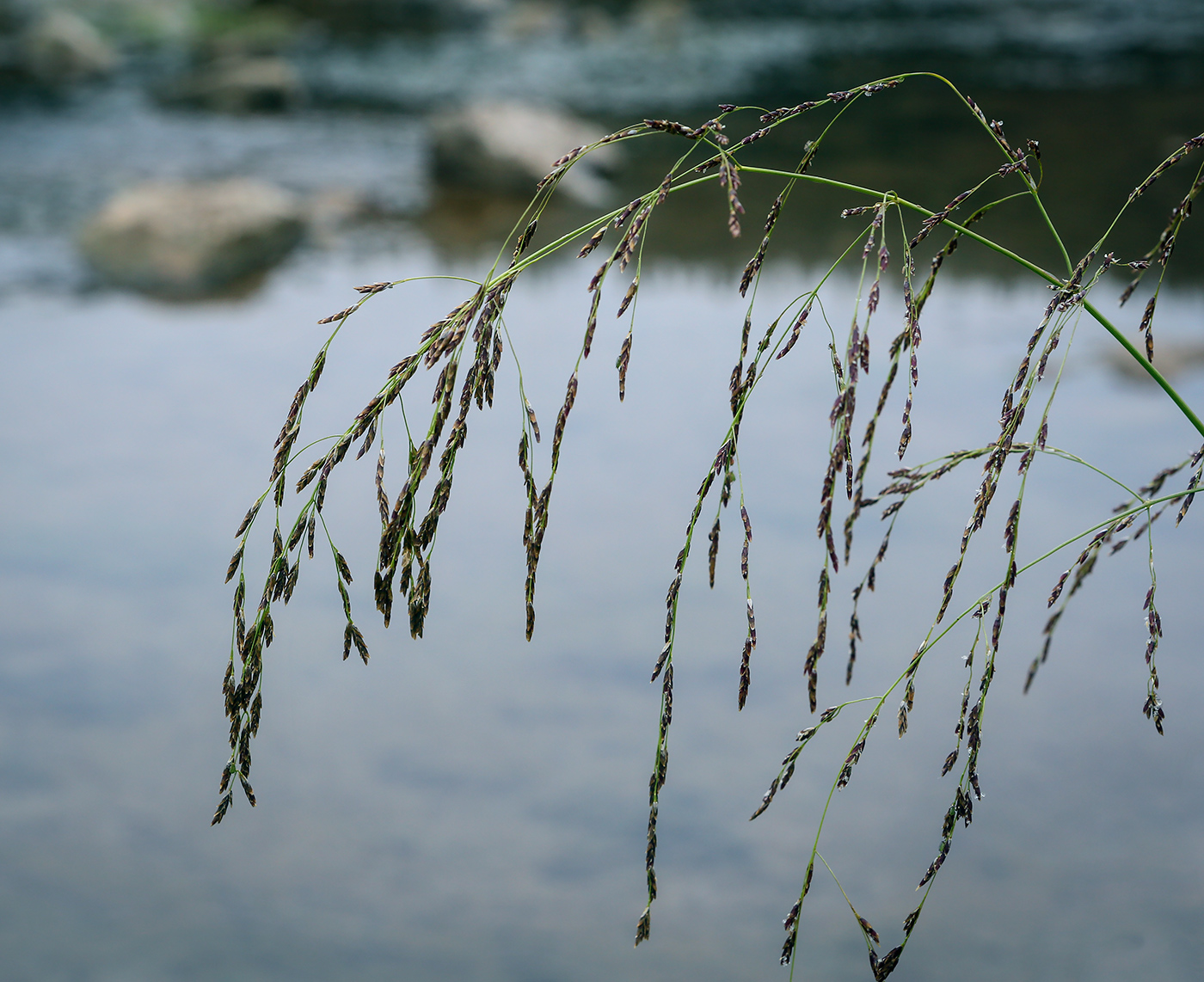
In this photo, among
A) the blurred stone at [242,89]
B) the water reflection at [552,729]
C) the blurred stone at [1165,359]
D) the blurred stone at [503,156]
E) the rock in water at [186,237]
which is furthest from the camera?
the blurred stone at [242,89]

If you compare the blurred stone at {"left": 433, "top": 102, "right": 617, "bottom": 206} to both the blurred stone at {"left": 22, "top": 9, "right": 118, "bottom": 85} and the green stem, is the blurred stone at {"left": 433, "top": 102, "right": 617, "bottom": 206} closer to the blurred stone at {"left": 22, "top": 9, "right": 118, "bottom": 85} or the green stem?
the blurred stone at {"left": 22, "top": 9, "right": 118, "bottom": 85}

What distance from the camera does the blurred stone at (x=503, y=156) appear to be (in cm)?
547

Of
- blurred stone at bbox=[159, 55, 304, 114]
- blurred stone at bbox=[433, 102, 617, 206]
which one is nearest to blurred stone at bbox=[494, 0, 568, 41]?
blurred stone at bbox=[159, 55, 304, 114]

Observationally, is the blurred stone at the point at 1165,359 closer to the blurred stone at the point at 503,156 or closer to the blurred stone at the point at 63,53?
the blurred stone at the point at 503,156

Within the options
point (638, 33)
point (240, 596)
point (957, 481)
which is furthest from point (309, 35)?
point (240, 596)

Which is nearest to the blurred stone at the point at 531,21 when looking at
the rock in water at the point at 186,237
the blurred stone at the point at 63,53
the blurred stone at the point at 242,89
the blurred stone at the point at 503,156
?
the blurred stone at the point at 242,89

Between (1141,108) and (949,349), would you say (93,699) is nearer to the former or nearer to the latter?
(949,349)

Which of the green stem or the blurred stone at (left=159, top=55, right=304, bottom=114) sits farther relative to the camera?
the blurred stone at (left=159, top=55, right=304, bottom=114)

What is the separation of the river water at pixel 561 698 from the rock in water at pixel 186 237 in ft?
1.57

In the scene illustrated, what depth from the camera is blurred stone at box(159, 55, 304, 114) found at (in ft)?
22.8

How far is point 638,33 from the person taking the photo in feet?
30.0

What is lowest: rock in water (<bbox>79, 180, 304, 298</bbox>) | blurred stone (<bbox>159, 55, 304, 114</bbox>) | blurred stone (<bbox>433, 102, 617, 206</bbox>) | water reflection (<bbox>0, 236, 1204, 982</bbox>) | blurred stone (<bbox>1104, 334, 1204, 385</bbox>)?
water reflection (<bbox>0, 236, 1204, 982</bbox>)

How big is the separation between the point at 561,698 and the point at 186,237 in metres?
3.04

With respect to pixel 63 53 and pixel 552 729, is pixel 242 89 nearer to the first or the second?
pixel 63 53
